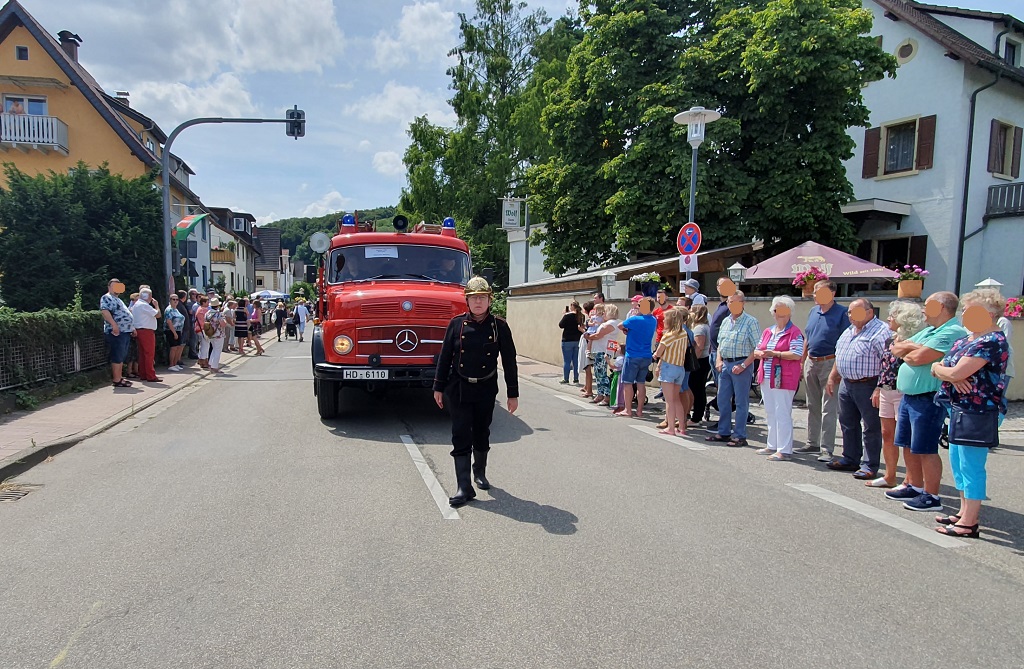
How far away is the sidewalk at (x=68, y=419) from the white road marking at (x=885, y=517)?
7654mm

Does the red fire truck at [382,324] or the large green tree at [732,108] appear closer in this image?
the red fire truck at [382,324]

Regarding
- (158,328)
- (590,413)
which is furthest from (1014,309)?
(158,328)

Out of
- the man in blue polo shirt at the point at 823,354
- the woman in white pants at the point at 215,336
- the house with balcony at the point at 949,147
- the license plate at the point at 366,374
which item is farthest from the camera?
the house with balcony at the point at 949,147

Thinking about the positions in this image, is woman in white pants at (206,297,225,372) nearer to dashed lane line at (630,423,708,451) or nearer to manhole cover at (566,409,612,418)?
manhole cover at (566,409,612,418)

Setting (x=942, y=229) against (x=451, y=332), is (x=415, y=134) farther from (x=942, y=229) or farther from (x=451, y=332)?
(x=451, y=332)

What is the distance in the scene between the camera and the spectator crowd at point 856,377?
4.61m

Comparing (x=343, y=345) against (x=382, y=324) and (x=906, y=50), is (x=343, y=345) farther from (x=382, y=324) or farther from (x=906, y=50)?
(x=906, y=50)

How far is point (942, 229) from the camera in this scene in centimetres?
1859

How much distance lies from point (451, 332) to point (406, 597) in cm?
242

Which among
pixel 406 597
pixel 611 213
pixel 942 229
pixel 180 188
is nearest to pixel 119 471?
Answer: pixel 406 597

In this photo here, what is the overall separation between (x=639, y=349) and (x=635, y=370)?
0.42 m

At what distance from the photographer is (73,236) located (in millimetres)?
15922

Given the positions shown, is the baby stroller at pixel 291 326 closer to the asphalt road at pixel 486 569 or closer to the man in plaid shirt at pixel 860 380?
the asphalt road at pixel 486 569

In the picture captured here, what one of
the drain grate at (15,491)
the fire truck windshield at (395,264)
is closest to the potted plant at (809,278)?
the fire truck windshield at (395,264)
